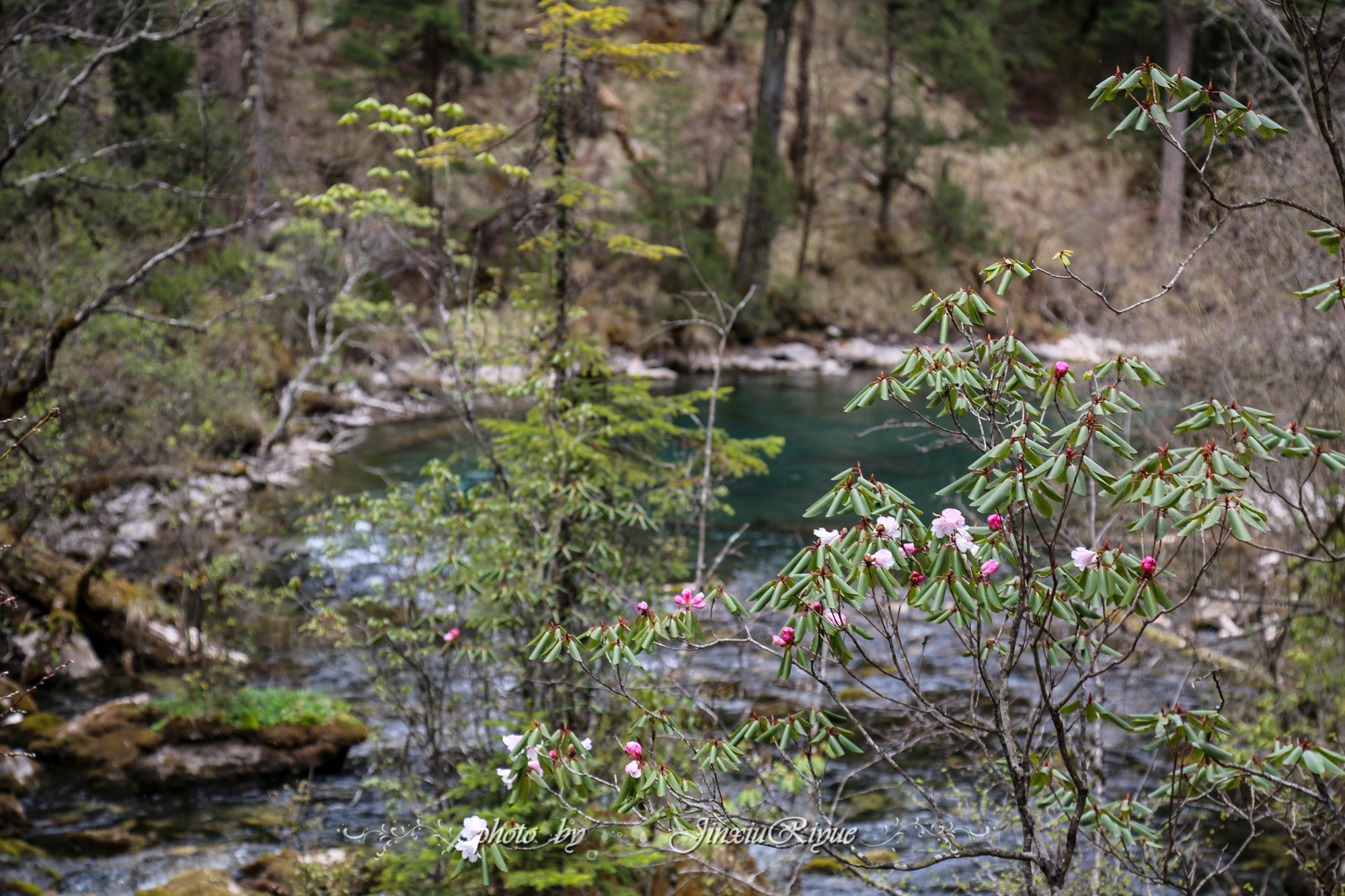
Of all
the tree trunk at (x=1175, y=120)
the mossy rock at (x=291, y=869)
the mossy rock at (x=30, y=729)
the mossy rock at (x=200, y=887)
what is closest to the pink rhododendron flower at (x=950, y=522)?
the mossy rock at (x=291, y=869)

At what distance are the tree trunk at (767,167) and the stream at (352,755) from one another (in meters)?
11.0

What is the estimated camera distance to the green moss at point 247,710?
6.46 metres

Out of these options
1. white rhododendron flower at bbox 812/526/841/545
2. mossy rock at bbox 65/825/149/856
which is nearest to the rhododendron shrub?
white rhododendron flower at bbox 812/526/841/545

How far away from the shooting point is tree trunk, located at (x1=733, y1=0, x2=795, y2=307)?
79.4 feet

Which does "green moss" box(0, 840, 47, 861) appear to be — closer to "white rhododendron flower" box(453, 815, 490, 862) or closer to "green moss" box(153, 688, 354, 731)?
"green moss" box(153, 688, 354, 731)

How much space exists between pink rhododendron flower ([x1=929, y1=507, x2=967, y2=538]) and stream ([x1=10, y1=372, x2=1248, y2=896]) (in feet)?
1.39

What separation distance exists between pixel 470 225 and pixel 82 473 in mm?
15533

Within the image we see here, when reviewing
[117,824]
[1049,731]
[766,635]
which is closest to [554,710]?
[766,635]

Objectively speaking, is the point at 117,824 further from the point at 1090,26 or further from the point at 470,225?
the point at 1090,26

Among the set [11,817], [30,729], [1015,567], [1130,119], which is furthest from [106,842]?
[1130,119]

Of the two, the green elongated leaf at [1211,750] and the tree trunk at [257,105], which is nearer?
the green elongated leaf at [1211,750]

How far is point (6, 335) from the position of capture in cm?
746

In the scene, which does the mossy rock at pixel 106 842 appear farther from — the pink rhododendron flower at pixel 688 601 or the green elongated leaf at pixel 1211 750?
the green elongated leaf at pixel 1211 750

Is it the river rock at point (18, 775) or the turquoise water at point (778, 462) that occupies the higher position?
the river rock at point (18, 775)
